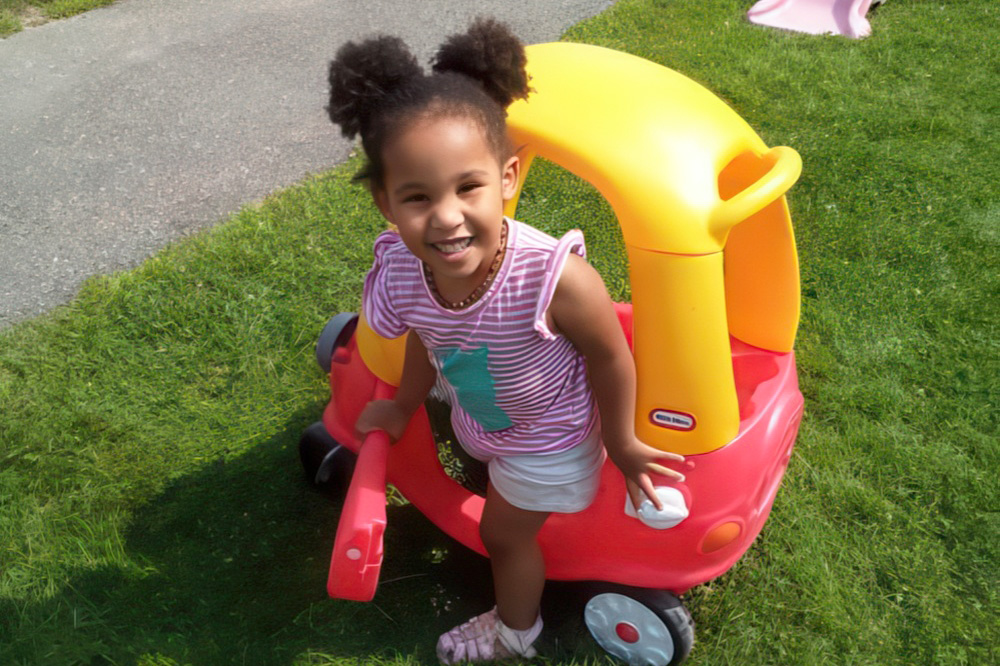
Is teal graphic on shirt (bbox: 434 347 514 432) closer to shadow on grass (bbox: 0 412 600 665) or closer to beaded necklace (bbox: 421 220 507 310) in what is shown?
beaded necklace (bbox: 421 220 507 310)

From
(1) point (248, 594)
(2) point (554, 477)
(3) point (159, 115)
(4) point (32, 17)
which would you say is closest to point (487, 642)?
(2) point (554, 477)

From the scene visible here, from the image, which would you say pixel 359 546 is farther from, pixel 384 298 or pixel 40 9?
pixel 40 9

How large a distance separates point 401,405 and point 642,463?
0.51 m

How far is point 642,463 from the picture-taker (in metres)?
1.58

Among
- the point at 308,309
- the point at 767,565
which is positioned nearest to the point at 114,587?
the point at 308,309

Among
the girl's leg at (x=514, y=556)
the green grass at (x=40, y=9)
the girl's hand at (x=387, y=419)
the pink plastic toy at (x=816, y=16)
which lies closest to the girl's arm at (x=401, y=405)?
the girl's hand at (x=387, y=419)

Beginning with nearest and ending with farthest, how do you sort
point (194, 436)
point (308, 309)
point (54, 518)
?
point (54, 518) → point (194, 436) → point (308, 309)

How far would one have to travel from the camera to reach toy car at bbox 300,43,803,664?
1.47 metres

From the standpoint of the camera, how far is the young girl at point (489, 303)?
4.26 feet

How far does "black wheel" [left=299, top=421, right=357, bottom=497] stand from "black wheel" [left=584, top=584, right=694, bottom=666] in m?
0.70

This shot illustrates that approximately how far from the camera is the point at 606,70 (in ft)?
5.24

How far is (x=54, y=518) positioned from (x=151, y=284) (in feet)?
3.11

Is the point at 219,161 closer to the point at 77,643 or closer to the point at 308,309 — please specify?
the point at 308,309

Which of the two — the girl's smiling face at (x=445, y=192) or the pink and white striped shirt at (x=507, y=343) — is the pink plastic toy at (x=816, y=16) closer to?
the pink and white striped shirt at (x=507, y=343)
